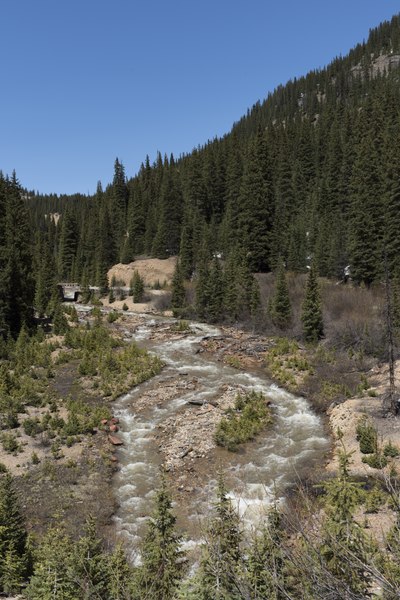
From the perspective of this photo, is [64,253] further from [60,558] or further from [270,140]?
[60,558]

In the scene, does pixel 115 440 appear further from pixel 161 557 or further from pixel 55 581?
pixel 55 581

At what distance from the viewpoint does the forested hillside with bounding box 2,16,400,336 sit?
4738 centimetres

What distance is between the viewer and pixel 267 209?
5816cm

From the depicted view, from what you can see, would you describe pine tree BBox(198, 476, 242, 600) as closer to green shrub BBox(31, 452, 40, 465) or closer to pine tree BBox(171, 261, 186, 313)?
green shrub BBox(31, 452, 40, 465)

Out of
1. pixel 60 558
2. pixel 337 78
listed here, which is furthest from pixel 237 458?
pixel 337 78

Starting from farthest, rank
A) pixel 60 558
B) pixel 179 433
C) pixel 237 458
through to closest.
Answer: pixel 179 433
pixel 237 458
pixel 60 558

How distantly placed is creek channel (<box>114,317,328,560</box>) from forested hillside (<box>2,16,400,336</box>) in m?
17.7

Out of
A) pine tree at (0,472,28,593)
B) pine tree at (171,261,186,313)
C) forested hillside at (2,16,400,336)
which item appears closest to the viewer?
pine tree at (0,472,28,593)

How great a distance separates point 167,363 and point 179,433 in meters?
11.5

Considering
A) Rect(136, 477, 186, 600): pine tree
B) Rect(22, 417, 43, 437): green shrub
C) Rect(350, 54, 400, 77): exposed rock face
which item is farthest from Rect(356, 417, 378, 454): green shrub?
Rect(350, 54, 400, 77): exposed rock face

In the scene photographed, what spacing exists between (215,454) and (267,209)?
44623 mm

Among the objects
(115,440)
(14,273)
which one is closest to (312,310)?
(115,440)

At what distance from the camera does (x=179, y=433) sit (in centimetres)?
2119

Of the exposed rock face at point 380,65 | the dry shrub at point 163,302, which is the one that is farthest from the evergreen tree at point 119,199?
the exposed rock face at point 380,65
